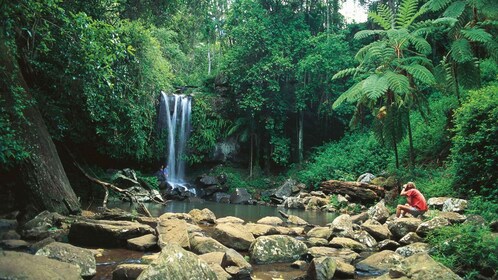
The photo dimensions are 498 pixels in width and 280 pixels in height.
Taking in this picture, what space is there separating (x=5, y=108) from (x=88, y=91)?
8.67 ft

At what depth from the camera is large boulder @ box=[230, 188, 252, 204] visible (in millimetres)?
18047

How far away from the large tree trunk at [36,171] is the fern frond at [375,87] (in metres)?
7.95

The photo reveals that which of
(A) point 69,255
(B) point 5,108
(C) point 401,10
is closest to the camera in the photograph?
(A) point 69,255

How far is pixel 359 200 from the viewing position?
14828mm

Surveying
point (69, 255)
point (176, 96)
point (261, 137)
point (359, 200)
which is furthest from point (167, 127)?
point (69, 255)

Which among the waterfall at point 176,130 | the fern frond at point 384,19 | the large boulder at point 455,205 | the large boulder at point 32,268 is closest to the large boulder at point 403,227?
the large boulder at point 455,205

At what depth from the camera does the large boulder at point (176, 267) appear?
3.49 meters

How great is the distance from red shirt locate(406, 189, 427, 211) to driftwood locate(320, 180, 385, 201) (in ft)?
18.4

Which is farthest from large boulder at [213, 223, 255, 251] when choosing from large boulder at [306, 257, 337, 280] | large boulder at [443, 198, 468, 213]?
large boulder at [443, 198, 468, 213]

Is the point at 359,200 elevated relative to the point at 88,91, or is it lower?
lower

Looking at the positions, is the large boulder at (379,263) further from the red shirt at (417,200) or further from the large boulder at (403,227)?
the red shirt at (417,200)

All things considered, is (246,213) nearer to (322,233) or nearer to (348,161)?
(322,233)

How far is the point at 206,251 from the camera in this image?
572cm

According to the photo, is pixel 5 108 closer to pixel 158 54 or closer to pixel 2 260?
pixel 2 260
